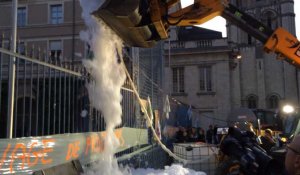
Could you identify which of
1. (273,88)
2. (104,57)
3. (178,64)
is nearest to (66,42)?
Result: (178,64)

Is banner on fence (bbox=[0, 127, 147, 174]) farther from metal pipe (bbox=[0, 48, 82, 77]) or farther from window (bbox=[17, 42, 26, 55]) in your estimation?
window (bbox=[17, 42, 26, 55])

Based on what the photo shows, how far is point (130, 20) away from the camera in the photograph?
4.88m

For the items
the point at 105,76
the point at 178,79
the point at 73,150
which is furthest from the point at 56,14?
the point at 73,150

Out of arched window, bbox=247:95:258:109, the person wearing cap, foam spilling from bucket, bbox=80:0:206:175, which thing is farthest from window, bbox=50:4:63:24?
the person wearing cap

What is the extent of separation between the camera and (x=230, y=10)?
8.13 meters

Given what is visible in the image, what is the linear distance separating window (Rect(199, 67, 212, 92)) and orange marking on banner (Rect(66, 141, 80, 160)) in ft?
103

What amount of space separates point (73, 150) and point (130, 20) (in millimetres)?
1706

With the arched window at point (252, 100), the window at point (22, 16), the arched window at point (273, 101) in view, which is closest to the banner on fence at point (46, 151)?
the window at point (22, 16)

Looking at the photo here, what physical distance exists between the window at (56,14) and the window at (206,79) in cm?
1465

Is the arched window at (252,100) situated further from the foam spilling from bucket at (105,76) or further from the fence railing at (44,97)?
the fence railing at (44,97)

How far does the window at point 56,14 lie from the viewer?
4025cm

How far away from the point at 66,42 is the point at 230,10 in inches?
1301

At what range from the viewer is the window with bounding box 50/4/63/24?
4025cm

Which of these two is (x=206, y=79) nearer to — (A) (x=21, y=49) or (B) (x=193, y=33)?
(B) (x=193, y=33)
